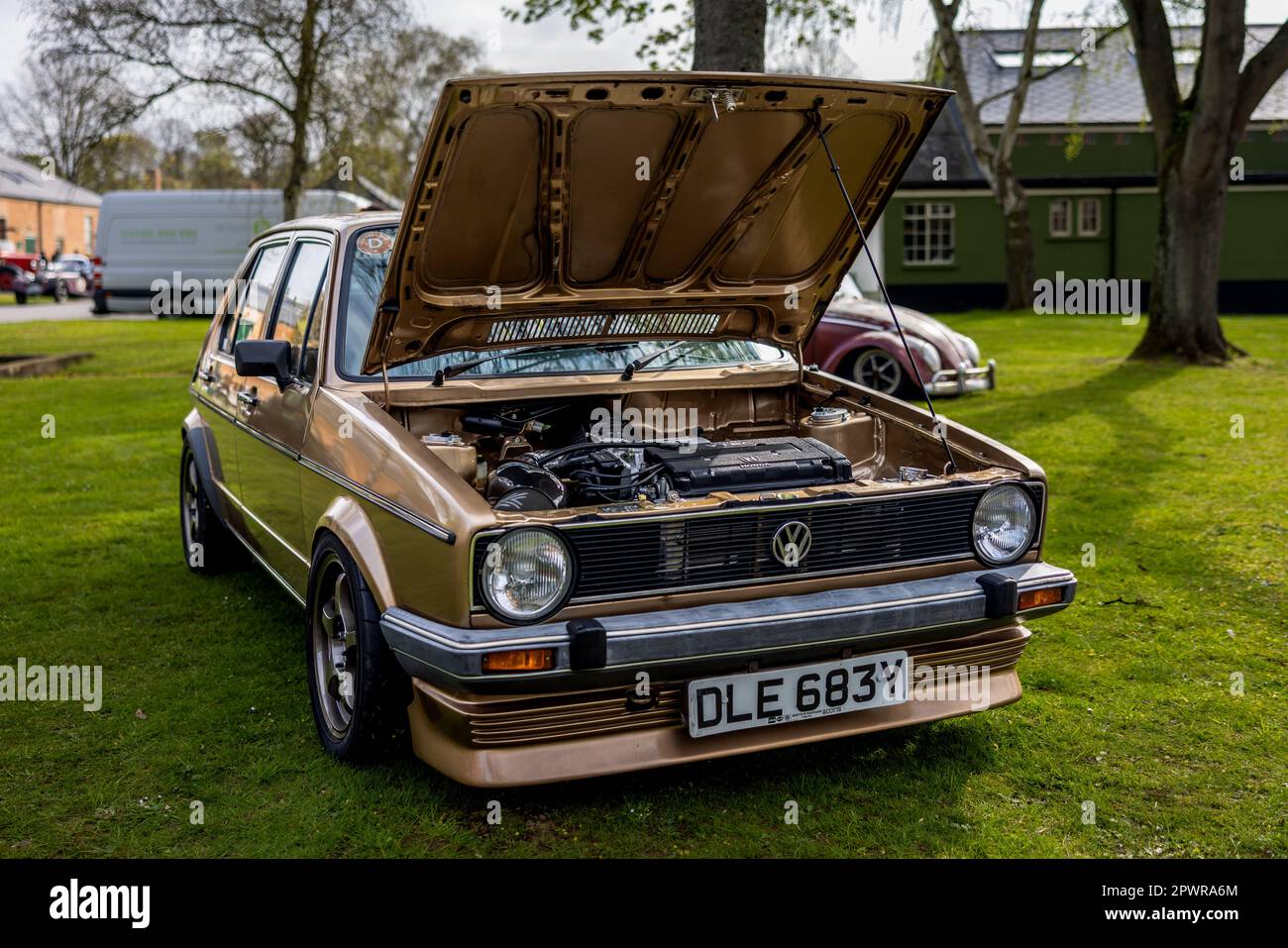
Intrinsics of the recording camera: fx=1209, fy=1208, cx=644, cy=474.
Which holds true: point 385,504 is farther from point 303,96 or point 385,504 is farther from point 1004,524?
point 303,96

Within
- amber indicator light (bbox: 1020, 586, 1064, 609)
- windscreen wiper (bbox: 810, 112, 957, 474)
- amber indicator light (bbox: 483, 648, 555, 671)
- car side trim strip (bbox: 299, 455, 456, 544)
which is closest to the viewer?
amber indicator light (bbox: 483, 648, 555, 671)

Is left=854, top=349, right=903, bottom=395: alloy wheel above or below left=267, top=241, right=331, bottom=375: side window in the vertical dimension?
below

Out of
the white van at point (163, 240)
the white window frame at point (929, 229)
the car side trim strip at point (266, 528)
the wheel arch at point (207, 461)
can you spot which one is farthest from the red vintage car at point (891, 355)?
the white van at point (163, 240)

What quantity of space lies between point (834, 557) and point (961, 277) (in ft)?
90.0

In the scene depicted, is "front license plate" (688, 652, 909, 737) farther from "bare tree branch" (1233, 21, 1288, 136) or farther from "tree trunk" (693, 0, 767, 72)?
"bare tree branch" (1233, 21, 1288, 136)

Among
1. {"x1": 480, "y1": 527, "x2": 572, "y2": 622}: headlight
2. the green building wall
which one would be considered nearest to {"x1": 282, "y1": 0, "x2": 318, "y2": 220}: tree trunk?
{"x1": 480, "y1": 527, "x2": 572, "y2": 622}: headlight

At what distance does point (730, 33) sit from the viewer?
9.66m

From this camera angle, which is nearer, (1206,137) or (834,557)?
(834,557)

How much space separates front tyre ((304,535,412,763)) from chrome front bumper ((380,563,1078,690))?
0.20 m

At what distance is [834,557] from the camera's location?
3.62 meters

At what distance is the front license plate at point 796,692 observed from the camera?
3412 mm

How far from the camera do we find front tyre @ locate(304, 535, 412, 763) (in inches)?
142
